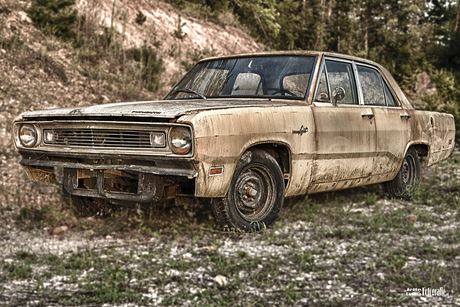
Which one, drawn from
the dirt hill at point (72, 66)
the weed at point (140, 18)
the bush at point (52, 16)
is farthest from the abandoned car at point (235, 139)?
the weed at point (140, 18)

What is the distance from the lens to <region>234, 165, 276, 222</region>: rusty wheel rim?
439cm

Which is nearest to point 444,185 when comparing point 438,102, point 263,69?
point 263,69

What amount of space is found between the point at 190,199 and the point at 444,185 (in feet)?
13.7

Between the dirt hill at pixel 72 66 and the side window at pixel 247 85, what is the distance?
2296mm

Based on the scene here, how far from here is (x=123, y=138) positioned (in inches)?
157

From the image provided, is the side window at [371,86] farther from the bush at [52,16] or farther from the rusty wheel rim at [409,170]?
the bush at [52,16]

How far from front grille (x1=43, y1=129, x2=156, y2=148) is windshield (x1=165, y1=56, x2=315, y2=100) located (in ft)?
4.51

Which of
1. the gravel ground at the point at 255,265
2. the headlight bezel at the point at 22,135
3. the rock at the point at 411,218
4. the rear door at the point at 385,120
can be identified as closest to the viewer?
the gravel ground at the point at 255,265

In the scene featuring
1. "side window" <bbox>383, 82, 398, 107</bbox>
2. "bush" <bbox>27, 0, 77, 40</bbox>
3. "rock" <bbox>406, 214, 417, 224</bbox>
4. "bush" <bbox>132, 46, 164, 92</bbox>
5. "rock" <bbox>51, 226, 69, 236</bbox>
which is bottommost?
"rock" <bbox>51, 226, 69, 236</bbox>

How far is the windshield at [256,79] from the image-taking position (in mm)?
5082

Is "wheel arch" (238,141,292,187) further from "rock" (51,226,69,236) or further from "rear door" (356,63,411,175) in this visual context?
"rock" (51,226,69,236)

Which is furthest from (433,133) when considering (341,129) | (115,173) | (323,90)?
(115,173)

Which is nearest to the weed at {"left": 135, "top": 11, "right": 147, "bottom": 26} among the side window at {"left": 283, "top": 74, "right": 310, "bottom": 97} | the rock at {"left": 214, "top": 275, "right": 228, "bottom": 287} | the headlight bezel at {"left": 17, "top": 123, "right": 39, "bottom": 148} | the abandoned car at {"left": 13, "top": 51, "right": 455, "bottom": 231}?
the abandoned car at {"left": 13, "top": 51, "right": 455, "bottom": 231}

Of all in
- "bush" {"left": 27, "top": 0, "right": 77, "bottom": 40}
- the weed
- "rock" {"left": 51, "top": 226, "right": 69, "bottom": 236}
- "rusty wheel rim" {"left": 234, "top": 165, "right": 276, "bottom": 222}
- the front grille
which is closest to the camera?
the front grille
